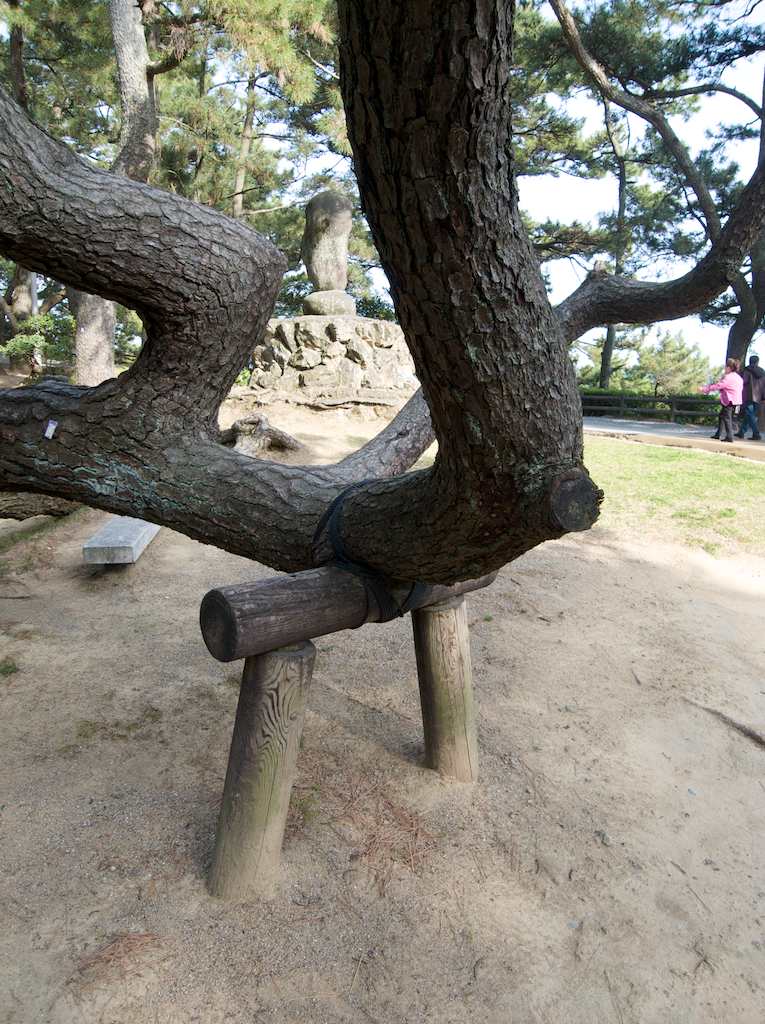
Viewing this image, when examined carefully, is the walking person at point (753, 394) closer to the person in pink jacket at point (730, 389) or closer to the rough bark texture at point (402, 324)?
the person in pink jacket at point (730, 389)

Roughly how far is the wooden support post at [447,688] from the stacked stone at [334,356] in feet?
23.6

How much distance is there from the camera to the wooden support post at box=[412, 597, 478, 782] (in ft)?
8.48

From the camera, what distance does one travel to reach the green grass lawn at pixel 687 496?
584 centimetres

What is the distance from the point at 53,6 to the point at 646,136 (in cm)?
1318

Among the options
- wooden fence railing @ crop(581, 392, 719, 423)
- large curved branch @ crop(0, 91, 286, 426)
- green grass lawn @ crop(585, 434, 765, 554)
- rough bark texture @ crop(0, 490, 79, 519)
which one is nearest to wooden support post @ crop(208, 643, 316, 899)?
large curved branch @ crop(0, 91, 286, 426)

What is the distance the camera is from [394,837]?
2.35 m

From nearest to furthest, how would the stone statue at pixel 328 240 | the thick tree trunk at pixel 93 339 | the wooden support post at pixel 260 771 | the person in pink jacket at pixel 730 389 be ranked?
the wooden support post at pixel 260 771 < the thick tree trunk at pixel 93 339 < the person in pink jacket at pixel 730 389 < the stone statue at pixel 328 240

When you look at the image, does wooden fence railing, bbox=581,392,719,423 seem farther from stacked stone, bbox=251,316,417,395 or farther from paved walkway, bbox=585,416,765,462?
stacked stone, bbox=251,316,417,395

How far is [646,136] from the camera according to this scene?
16.5 meters

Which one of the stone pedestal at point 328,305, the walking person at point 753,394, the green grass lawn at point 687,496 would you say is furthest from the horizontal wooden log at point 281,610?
the walking person at point 753,394

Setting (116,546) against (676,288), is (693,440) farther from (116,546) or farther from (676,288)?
(116,546)

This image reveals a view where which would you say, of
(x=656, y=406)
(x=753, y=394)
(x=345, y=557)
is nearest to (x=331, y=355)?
(x=753, y=394)

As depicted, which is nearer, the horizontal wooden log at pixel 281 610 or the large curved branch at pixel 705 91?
the horizontal wooden log at pixel 281 610

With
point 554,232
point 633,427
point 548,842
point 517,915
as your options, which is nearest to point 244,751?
point 517,915
